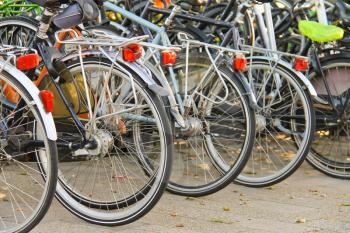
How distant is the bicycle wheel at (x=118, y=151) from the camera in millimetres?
5430

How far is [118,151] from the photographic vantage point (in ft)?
18.9

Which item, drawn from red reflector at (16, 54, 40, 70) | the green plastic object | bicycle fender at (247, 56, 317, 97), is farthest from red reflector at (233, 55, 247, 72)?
red reflector at (16, 54, 40, 70)

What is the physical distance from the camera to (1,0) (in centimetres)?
845

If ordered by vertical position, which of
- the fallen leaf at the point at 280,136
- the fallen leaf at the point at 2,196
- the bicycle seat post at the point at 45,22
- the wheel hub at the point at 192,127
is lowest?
the fallen leaf at the point at 2,196

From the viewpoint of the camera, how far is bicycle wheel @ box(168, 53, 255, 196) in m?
6.50

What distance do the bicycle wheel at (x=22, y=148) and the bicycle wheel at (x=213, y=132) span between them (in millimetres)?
1220

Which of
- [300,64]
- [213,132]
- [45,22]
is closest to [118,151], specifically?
[45,22]

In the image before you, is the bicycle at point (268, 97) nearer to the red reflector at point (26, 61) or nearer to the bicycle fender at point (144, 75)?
the bicycle fender at point (144, 75)

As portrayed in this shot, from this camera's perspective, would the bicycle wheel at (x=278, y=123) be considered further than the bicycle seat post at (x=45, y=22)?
Yes

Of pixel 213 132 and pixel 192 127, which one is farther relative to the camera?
pixel 213 132

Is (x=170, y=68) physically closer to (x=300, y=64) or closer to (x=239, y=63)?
(x=239, y=63)

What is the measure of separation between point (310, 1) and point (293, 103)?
125cm

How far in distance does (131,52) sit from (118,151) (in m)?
0.70

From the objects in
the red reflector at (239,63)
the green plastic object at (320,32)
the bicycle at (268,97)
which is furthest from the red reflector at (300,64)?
the red reflector at (239,63)
